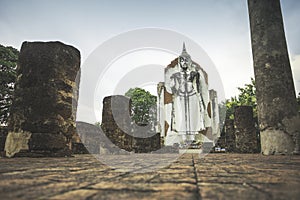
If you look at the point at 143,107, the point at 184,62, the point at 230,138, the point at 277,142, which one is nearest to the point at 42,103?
the point at 277,142

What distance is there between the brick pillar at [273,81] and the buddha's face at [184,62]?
1644cm

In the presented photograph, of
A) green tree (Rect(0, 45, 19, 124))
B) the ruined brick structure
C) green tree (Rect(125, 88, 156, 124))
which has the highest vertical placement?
green tree (Rect(125, 88, 156, 124))

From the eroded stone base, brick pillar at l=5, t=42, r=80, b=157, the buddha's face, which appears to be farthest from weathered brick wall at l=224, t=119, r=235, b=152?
the buddha's face

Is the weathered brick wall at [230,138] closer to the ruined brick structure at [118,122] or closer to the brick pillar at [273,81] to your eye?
the ruined brick structure at [118,122]

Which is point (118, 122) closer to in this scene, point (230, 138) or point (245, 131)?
point (245, 131)

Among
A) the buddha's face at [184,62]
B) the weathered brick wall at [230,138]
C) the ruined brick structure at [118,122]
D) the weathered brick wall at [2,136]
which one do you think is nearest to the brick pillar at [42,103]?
the weathered brick wall at [2,136]

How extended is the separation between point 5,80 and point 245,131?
10.7 metres

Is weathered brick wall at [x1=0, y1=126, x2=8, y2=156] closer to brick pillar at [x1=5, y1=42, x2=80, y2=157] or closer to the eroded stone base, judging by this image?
brick pillar at [x1=5, y1=42, x2=80, y2=157]

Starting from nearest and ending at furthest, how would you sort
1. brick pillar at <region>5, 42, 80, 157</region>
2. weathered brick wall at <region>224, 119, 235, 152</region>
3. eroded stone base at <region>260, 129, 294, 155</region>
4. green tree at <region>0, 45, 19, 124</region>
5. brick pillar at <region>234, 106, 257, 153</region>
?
1. brick pillar at <region>5, 42, 80, 157</region>
2. eroded stone base at <region>260, 129, 294, 155</region>
3. brick pillar at <region>234, 106, 257, 153</region>
4. green tree at <region>0, 45, 19, 124</region>
5. weathered brick wall at <region>224, 119, 235, 152</region>

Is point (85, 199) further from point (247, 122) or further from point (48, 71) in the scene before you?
point (247, 122)

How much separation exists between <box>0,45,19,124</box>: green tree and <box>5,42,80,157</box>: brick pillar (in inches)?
293

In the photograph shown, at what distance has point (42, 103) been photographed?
416 centimetres

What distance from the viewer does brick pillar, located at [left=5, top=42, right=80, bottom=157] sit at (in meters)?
3.98

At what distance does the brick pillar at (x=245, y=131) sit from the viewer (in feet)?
31.1
